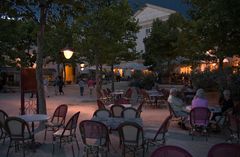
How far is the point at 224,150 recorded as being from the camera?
5.66 metres

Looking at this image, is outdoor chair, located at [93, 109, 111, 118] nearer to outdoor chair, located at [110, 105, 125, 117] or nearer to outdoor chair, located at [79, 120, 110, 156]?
outdoor chair, located at [110, 105, 125, 117]

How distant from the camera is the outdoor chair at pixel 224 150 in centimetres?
564

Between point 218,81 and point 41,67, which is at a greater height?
point 41,67

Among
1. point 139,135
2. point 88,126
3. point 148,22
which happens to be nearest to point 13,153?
point 88,126

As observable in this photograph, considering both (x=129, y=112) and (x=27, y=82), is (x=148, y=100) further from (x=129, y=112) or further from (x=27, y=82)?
(x=129, y=112)

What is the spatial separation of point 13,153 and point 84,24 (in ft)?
53.2

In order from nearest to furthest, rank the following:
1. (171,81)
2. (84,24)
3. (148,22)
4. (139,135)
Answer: (139,135) < (84,24) < (171,81) < (148,22)

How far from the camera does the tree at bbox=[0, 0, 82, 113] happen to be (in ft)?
40.4

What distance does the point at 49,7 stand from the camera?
12930mm

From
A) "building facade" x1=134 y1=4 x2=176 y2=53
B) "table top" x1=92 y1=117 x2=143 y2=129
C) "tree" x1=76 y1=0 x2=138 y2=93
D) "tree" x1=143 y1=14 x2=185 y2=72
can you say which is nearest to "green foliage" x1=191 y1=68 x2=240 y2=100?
"tree" x1=76 y1=0 x2=138 y2=93

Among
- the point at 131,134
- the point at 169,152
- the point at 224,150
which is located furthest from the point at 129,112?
the point at 169,152

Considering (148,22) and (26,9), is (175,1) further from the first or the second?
(148,22)

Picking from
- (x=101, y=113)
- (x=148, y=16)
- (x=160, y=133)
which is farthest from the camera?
(x=148, y=16)

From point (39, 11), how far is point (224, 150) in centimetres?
871
